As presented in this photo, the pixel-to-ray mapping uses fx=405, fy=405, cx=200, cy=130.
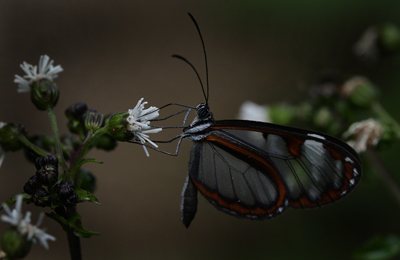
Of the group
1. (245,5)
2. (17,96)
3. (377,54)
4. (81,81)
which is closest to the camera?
(377,54)

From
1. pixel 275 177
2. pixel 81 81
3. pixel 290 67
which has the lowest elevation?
pixel 275 177

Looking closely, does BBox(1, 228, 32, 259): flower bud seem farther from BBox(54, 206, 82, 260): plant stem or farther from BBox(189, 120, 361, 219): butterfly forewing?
BBox(189, 120, 361, 219): butterfly forewing

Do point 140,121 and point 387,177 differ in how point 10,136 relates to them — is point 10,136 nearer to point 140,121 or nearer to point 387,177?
point 140,121

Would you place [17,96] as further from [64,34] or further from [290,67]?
[290,67]

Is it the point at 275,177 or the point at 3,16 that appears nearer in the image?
the point at 275,177

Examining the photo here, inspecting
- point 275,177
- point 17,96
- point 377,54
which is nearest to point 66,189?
point 275,177

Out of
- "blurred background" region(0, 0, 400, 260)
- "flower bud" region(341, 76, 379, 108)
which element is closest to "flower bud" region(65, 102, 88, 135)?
"flower bud" region(341, 76, 379, 108)

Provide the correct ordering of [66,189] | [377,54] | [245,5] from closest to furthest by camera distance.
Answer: [66,189] < [377,54] < [245,5]
